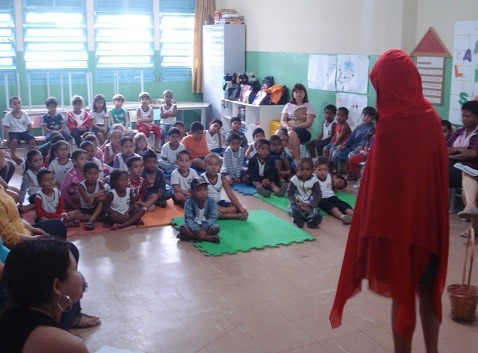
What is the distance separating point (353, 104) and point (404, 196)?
5399 millimetres

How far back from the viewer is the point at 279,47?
9086 millimetres

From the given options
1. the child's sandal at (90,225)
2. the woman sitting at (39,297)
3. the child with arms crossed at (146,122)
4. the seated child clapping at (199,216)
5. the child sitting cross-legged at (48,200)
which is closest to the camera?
the woman sitting at (39,297)

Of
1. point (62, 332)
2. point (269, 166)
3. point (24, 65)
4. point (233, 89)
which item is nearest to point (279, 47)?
point (233, 89)

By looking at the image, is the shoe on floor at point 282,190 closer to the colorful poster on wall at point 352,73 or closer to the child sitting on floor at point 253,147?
the child sitting on floor at point 253,147

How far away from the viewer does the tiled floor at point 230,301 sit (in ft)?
10.4

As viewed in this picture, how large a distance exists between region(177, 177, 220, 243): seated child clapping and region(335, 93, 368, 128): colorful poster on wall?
3.15m

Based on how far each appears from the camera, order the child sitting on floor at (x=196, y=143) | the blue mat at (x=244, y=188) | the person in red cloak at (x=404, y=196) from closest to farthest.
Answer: the person in red cloak at (x=404, y=196), the blue mat at (x=244, y=188), the child sitting on floor at (x=196, y=143)

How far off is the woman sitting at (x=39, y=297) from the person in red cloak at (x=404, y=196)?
4.03 ft

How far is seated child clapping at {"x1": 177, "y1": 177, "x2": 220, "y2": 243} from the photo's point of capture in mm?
4855

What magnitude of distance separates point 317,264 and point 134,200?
2.06 meters

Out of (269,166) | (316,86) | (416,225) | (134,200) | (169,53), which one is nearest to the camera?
(416,225)

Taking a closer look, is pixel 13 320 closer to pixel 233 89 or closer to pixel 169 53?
pixel 233 89

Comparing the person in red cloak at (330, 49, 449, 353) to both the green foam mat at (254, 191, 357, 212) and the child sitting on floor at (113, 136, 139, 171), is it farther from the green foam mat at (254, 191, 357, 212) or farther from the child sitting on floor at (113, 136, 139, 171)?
the child sitting on floor at (113, 136, 139, 171)

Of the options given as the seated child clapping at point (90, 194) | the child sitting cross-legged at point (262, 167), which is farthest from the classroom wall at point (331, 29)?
the seated child clapping at point (90, 194)
